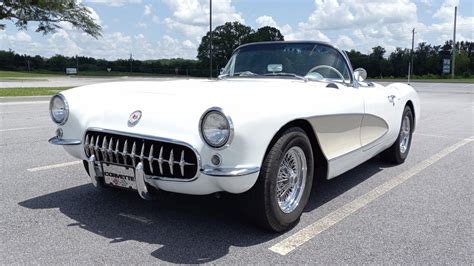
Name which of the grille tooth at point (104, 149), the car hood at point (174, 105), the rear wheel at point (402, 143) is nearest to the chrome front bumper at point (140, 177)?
the grille tooth at point (104, 149)

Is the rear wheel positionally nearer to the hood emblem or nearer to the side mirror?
the side mirror

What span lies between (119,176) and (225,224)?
0.87 m

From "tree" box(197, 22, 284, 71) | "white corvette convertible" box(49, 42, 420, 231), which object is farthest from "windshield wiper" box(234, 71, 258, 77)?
"tree" box(197, 22, 284, 71)

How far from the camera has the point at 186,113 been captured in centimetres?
299

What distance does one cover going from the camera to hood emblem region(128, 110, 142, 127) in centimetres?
311

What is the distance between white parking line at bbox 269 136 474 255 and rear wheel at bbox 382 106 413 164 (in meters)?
0.23

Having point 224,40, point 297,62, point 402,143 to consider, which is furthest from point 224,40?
point 297,62

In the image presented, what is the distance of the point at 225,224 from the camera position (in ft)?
11.1

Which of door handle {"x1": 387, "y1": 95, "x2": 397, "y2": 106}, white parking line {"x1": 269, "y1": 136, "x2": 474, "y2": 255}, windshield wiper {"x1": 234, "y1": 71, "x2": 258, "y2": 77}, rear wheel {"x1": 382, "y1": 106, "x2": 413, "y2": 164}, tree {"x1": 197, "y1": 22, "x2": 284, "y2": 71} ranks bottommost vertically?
white parking line {"x1": 269, "y1": 136, "x2": 474, "y2": 255}

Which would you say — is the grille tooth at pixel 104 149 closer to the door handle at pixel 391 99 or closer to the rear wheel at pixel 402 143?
the door handle at pixel 391 99

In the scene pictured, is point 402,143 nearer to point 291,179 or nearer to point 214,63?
point 291,179

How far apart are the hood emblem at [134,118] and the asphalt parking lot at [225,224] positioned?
0.77m

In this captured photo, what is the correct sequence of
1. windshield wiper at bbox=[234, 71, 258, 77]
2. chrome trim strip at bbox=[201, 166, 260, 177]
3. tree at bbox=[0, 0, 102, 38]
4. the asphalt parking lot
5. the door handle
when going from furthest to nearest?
tree at bbox=[0, 0, 102, 38] < the door handle < windshield wiper at bbox=[234, 71, 258, 77] < the asphalt parking lot < chrome trim strip at bbox=[201, 166, 260, 177]

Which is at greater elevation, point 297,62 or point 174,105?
point 297,62
